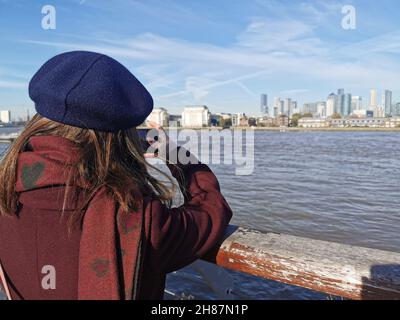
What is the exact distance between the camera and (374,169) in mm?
20875

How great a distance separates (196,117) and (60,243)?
5206 inches

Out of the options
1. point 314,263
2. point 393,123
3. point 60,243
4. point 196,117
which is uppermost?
point 196,117

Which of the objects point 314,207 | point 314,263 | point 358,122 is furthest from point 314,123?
point 314,263

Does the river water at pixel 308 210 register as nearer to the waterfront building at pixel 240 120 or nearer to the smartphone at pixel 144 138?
the smartphone at pixel 144 138

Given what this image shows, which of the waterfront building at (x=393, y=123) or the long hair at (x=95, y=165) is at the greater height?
the waterfront building at (x=393, y=123)

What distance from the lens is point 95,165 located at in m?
1.20

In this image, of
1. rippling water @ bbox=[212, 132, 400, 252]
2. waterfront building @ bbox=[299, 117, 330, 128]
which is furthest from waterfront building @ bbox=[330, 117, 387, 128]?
rippling water @ bbox=[212, 132, 400, 252]

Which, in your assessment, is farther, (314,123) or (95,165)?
(314,123)

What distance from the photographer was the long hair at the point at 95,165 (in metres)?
1.13

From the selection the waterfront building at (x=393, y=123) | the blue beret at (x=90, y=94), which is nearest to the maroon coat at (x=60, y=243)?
the blue beret at (x=90, y=94)

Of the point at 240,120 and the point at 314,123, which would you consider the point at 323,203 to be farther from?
the point at 314,123

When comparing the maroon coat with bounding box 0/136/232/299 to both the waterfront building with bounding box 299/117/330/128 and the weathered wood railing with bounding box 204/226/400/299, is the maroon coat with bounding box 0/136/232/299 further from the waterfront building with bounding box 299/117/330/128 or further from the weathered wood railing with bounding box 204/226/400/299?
the waterfront building with bounding box 299/117/330/128

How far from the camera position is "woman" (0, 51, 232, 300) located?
1.10m

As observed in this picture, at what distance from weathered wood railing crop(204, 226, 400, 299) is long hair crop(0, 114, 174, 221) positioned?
484 millimetres
